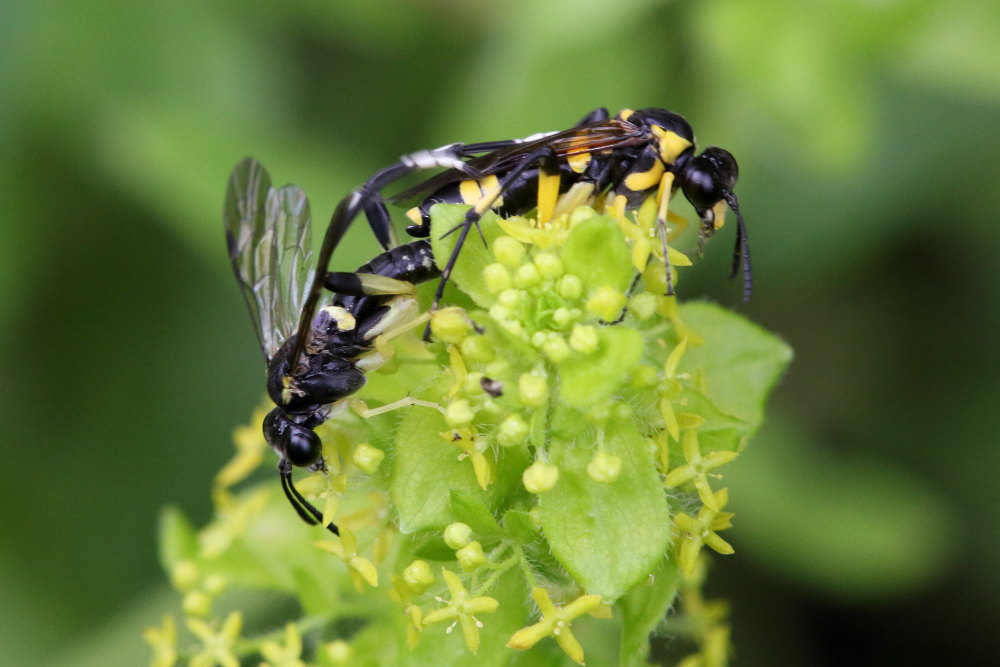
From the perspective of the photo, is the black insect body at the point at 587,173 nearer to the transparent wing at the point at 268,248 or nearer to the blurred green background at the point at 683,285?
the transparent wing at the point at 268,248

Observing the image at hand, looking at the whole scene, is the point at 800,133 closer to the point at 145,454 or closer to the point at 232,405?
the point at 232,405

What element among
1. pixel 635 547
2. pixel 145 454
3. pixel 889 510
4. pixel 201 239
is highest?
pixel 635 547

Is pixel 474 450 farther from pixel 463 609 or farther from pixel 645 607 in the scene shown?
pixel 645 607

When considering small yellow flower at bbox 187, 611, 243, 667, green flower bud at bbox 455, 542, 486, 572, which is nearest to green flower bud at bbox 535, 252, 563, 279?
green flower bud at bbox 455, 542, 486, 572

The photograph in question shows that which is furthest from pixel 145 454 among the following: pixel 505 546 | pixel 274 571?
pixel 505 546

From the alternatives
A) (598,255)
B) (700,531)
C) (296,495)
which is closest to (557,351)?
(598,255)

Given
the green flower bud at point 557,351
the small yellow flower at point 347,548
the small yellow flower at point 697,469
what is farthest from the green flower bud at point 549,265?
the small yellow flower at point 347,548
